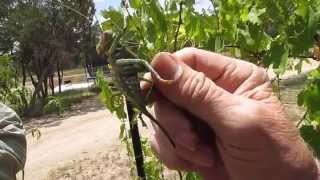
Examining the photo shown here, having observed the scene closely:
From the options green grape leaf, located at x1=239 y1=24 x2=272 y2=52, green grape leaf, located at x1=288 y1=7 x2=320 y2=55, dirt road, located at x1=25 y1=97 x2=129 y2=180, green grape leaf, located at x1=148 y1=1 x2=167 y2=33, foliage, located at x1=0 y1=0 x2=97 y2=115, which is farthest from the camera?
foliage, located at x1=0 y1=0 x2=97 y2=115

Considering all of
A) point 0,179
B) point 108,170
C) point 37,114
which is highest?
point 0,179

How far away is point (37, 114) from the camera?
20516 mm

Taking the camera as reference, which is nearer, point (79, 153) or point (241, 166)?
point (241, 166)

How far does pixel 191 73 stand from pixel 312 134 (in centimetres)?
72

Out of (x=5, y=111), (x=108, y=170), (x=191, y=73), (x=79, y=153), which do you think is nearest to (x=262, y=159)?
(x=191, y=73)

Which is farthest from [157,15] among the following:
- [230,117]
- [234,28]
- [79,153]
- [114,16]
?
[79,153]

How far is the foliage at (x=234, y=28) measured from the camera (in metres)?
1.42

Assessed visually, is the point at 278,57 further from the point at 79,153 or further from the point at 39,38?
the point at 39,38

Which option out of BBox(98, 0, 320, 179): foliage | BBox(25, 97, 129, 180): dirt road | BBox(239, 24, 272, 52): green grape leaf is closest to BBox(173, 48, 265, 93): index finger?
BBox(98, 0, 320, 179): foliage

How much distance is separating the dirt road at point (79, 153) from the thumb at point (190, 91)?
6.74 m

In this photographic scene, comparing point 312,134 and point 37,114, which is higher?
point 312,134

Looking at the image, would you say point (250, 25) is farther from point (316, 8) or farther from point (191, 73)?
point (191, 73)

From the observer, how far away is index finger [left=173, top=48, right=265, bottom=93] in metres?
1.00

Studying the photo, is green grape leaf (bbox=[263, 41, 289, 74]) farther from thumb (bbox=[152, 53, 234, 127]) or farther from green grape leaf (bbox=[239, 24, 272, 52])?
thumb (bbox=[152, 53, 234, 127])
